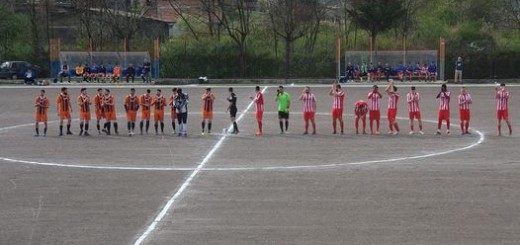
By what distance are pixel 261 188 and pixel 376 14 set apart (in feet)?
166

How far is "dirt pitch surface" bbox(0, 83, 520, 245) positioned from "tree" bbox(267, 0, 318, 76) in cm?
3833

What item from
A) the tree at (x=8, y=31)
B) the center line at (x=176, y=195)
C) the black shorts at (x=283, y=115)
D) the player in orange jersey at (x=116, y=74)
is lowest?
the center line at (x=176, y=195)

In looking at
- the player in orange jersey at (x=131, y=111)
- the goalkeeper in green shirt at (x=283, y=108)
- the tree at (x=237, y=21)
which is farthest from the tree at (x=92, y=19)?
the goalkeeper in green shirt at (x=283, y=108)

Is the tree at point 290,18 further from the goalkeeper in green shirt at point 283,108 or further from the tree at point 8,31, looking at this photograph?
the goalkeeper in green shirt at point 283,108

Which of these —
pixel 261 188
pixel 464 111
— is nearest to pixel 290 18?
pixel 464 111

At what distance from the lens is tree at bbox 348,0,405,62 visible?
67250 millimetres

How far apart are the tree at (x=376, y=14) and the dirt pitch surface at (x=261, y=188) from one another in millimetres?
35458

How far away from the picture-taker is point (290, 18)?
70.0 metres

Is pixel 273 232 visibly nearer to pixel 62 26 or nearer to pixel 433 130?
pixel 433 130

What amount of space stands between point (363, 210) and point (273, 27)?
2259 inches

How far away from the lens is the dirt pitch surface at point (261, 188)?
1404 cm

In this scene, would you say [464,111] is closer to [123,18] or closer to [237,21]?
[237,21]

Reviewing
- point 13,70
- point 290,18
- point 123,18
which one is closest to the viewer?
point 13,70

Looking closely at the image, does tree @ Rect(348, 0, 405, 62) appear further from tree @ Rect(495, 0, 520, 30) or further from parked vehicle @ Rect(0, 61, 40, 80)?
parked vehicle @ Rect(0, 61, 40, 80)
